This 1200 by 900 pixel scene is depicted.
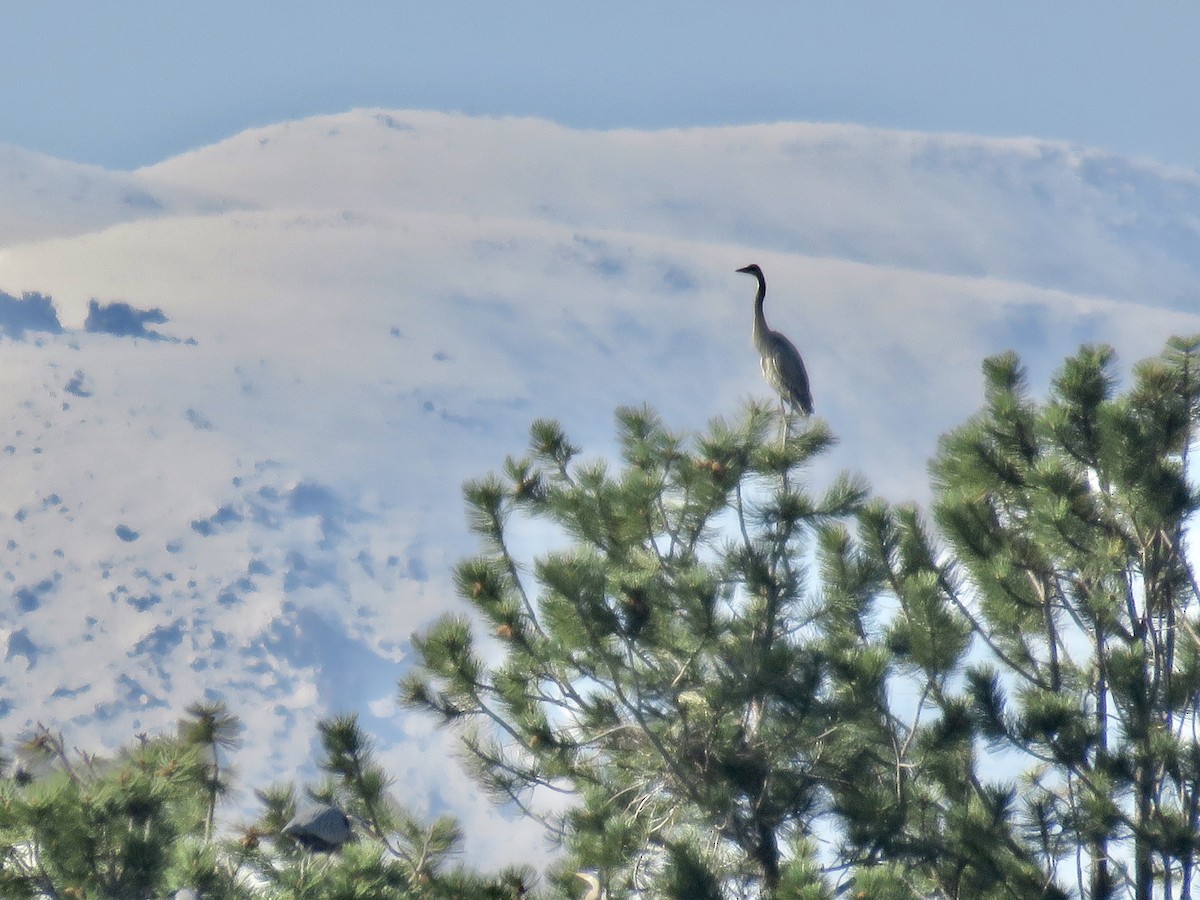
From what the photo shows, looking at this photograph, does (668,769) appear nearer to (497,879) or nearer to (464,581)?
(497,879)

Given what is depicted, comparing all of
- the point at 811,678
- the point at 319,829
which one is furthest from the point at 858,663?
the point at 319,829

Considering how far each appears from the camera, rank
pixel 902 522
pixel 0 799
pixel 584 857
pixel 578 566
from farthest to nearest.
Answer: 1. pixel 902 522
2. pixel 584 857
3. pixel 578 566
4. pixel 0 799

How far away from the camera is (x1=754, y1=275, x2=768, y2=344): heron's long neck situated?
1061 centimetres

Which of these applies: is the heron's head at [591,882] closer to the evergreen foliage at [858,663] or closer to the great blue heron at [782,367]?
the evergreen foliage at [858,663]

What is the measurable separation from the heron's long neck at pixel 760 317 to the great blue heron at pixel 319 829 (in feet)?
17.3

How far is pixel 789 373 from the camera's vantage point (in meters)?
10.2

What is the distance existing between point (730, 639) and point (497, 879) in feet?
5.71

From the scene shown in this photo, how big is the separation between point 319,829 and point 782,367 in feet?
16.9

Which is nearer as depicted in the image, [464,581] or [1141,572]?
[464,581]

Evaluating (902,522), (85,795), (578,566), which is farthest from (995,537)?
(85,795)

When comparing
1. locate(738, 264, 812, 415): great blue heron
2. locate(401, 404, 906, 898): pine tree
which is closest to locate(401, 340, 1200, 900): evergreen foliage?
locate(401, 404, 906, 898): pine tree

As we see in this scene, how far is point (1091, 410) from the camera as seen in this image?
7535 millimetres

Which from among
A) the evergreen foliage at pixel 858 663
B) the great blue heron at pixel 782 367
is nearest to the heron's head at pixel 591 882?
the evergreen foliage at pixel 858 663

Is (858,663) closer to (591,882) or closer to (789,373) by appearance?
(591,882)
